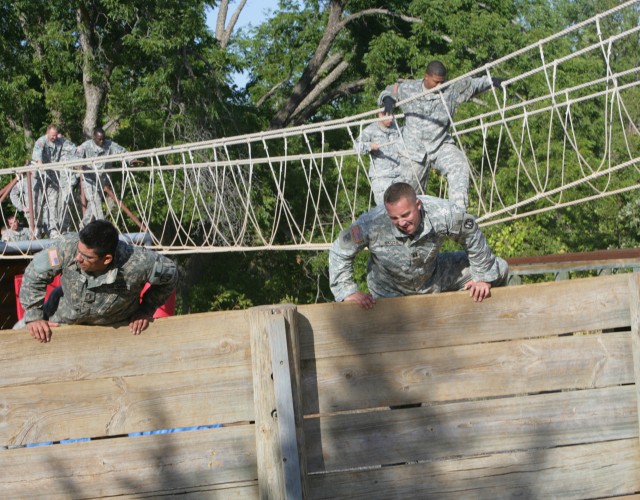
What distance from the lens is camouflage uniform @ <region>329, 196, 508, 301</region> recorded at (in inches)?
154

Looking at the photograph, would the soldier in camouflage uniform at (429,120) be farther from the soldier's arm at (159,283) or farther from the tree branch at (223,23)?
the tree branch at (223,23)

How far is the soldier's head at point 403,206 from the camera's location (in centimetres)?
379

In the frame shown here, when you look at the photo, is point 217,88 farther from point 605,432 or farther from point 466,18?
point 605,432

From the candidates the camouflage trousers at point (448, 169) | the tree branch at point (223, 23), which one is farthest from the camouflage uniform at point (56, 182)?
the tree branch at point (223, 23)

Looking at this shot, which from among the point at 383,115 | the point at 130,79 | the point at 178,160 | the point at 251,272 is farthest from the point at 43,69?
the point at 383,115

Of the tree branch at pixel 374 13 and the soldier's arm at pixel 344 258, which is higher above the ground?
the tree branch at pixel 374 13

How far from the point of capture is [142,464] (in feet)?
10.5

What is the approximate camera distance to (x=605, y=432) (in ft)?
11.0

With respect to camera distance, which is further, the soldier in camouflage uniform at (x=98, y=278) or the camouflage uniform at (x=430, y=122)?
the camouflage uniform at (x=430, y=122)

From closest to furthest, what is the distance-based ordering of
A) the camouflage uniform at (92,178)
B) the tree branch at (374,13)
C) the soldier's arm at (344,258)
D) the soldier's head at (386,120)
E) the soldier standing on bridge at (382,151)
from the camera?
the soldier's arm at (344,258)
the soldier's head at (386,120)
the soldier standing on bridge at (382,151)
the camouflage uniform at (92,178)
the tree branch at (374,13)

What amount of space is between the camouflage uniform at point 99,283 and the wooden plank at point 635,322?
1813mm

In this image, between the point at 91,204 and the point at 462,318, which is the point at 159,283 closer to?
the point at 462,318

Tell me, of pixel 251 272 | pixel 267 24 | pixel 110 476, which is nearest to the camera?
pixel 110 476

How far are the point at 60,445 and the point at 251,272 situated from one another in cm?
1653
